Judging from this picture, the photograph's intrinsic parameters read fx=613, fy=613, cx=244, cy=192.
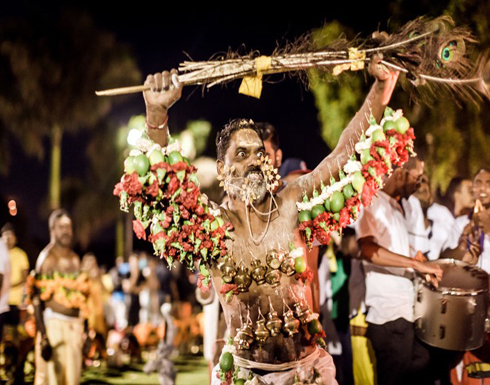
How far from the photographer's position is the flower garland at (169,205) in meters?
3.37

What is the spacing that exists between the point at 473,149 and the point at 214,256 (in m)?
6.05

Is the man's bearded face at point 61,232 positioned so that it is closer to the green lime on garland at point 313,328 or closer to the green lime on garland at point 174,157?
the green lime on garland at point 174,157

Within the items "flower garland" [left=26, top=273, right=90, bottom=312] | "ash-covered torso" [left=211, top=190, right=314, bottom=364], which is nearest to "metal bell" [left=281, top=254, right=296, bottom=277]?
"ash-covered torso" [left=211, top=190, right=314, bottom=364]

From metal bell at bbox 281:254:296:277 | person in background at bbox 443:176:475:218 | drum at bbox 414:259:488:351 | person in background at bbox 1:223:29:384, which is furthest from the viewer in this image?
person in background at bbox 1:223:29:384

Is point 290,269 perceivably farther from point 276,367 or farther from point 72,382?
point 72,382

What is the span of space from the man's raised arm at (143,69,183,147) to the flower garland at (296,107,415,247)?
39.5 inches

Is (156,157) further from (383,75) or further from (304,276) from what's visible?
(383,75)

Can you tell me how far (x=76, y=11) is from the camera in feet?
82.1

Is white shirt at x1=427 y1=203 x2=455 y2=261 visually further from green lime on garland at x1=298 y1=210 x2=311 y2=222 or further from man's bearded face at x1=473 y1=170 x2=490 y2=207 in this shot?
green lime on garland at x1=298 y1=210 x2=311 y2=222

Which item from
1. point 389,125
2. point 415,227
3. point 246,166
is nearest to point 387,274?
point 415,227

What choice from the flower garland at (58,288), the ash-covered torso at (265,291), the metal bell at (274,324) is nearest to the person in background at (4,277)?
the flower garland at (58,288)

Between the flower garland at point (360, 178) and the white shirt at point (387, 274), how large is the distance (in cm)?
172

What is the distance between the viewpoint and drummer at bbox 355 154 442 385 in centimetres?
538

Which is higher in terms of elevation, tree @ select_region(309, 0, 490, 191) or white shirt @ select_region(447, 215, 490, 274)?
tree @ select_region(309, 0, 490, 191)
